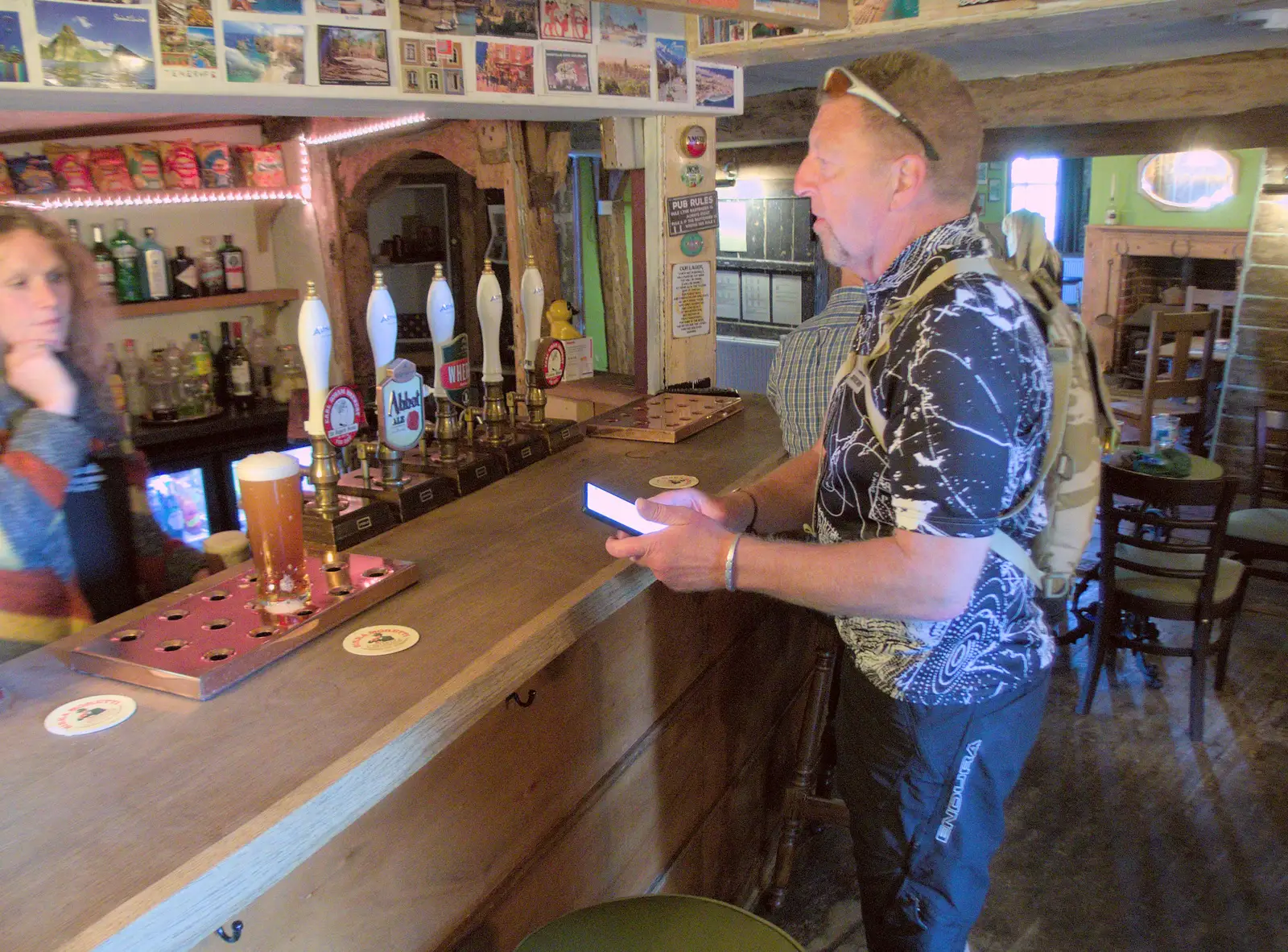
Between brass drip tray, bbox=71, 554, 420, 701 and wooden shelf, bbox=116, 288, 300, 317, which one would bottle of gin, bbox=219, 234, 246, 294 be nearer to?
wooden shelf, bbox=116, 288, 300, 317

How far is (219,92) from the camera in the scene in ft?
6.93

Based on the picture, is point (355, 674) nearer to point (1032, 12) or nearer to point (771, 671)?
point (771, 671)

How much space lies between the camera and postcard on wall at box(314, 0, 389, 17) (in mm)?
2262

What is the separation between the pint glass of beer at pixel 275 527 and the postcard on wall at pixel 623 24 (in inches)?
74.9

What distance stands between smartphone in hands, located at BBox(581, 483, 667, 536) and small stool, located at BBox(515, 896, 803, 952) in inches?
24.1

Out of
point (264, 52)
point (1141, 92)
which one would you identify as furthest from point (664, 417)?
point (1141, 92)

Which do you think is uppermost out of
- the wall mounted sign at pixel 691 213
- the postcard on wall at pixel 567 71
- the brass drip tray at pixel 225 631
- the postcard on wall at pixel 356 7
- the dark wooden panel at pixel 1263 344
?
the postcard on wall at pixel 356 7

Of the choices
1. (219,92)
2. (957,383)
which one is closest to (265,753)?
(957,383)

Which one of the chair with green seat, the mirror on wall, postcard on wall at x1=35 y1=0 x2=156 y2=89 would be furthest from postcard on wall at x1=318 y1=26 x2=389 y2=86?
the mirror on wall

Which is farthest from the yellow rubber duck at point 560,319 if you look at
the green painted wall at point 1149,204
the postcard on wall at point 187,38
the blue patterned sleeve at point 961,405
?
the green painted wall at point 1149,204

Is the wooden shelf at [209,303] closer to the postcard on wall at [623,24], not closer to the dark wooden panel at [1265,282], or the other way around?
the postcard on wall at [623,24]

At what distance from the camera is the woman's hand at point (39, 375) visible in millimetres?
1840

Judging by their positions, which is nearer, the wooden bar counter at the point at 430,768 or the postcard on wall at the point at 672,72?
the wooden bar counter at the point at 430,768

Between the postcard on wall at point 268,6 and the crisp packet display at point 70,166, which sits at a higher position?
the postcard on wall at point 268,6
